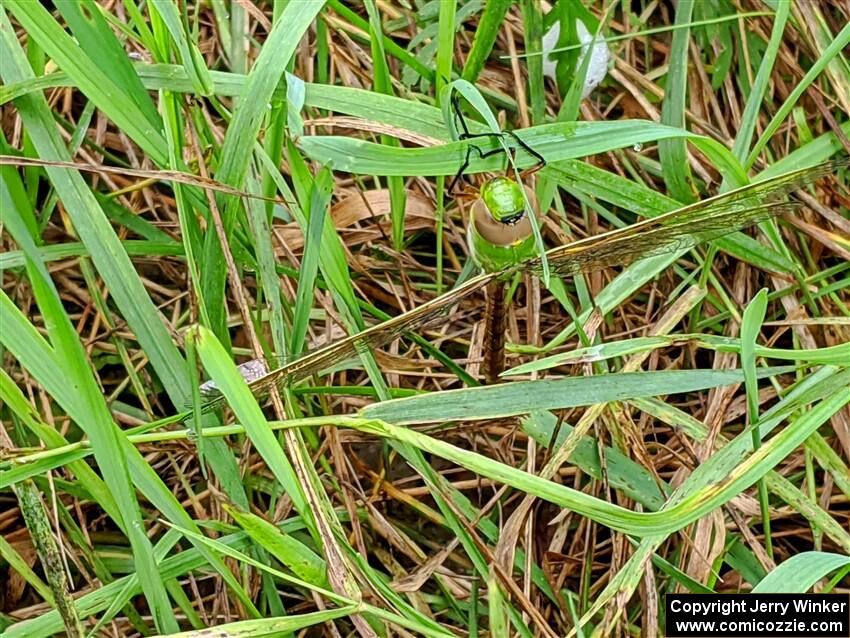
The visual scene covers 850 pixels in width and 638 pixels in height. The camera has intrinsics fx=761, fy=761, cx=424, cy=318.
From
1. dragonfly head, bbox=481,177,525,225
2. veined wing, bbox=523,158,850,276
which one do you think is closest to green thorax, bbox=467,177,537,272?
dragonfly head, bbox=481,177,525,225

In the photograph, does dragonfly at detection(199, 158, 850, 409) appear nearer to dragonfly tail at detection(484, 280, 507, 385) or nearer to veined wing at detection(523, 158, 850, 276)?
veined wing at detection(523, 158, 850, 276)

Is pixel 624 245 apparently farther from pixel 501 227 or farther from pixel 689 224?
pixel 501 227

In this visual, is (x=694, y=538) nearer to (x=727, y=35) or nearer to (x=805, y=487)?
(x=805, y=487)

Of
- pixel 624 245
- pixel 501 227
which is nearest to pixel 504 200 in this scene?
pixel 501 227

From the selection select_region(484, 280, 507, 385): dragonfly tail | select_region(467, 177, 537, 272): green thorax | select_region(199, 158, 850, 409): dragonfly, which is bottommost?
select_region(484, 280, 507, 385): dragonfly tail

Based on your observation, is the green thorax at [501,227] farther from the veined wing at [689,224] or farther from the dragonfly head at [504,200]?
the veined wing at [689,224]

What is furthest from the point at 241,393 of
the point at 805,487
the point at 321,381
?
the point at 805,487

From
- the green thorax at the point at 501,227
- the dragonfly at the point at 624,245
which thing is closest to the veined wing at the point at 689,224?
the dragonfly at the point at 624,245
